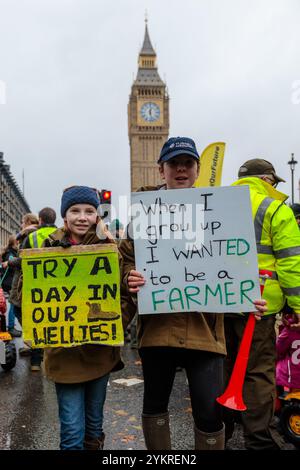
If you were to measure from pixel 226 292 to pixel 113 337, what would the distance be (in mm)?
701

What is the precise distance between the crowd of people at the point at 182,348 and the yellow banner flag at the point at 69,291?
94mm

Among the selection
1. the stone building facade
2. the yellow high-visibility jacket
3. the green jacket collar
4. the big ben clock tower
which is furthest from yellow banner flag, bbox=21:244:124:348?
the big ben clock tower

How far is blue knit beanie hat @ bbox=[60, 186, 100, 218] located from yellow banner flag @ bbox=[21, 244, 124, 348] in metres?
0.33

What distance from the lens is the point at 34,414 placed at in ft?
15.0

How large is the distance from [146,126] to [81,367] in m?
100

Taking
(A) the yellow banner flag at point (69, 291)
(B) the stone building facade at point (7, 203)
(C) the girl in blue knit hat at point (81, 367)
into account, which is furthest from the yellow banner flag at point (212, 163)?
(B) the stone building facade at point (7, 203)

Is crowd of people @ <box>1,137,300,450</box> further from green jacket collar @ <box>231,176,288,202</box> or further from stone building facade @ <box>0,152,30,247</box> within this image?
stone building facade @ <box>0,152,30,247</box>

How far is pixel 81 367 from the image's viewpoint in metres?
2.82

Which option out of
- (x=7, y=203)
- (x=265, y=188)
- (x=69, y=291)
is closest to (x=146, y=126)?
(x=7, y=203)

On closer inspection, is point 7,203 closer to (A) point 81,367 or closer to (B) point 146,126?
(B) point 146,126
